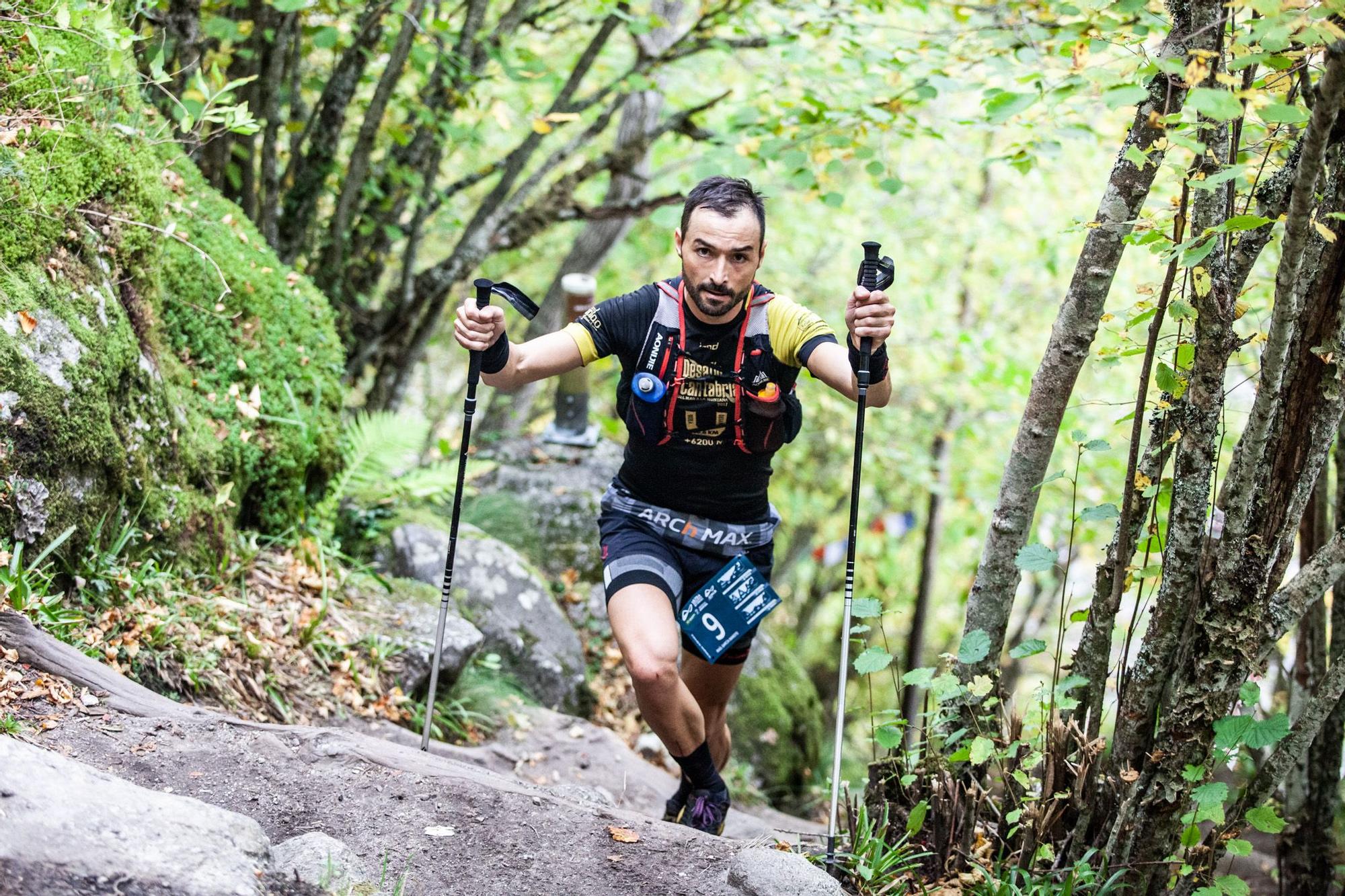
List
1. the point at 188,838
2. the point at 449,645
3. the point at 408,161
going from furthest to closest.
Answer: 1. the point at 408,161
2. the point at 449,645
3. the point at 188,838

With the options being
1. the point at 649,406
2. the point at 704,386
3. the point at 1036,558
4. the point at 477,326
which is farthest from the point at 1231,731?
the point at 477,326

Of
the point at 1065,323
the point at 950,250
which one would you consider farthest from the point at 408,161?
the point at 950,250

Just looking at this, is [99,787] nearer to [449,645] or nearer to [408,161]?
[449,645]

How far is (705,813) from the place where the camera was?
4176 millimetres

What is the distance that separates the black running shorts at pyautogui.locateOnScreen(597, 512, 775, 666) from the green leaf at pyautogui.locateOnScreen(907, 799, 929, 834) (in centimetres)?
102

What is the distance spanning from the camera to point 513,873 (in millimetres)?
3209

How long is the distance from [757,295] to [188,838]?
2.72 meters

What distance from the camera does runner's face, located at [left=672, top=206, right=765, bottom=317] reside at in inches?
157

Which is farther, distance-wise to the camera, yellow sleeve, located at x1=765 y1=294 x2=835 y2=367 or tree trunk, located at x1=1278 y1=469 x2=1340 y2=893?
tree trunk, located at x1=1278 y1=469 x2=1340 y2=893

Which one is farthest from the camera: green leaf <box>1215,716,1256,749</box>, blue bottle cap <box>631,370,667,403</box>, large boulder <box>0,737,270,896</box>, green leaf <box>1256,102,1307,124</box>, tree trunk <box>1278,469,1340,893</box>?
tree trunk <box>1278,469,1340,893</box>

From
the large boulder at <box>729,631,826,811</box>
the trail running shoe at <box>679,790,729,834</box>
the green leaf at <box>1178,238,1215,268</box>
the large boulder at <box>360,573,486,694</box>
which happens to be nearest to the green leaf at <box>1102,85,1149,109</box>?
the green leaf at <box>1178,238,1215,268</box>

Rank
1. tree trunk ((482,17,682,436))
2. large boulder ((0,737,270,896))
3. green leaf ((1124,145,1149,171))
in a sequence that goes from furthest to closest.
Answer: tree trunk ((482,17,682,436)) → green leaf ((1124,145,1149,171)) → large boulder ((0,737,270,896))

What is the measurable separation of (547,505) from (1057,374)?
5.48 metres

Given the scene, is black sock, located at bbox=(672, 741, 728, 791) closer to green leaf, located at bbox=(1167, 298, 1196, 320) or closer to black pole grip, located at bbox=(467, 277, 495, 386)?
black pole grip, located at bbox=(467, 277, 495, 386)
